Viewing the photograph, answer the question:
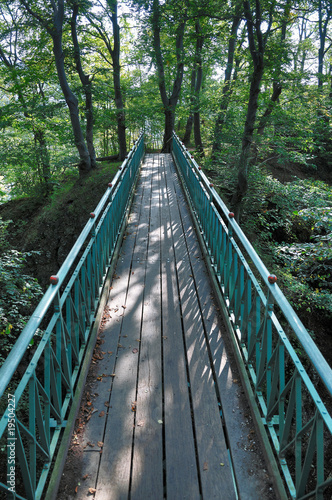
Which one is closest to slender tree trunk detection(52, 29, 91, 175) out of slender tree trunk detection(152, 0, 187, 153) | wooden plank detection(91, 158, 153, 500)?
slender tree trunk detection(152, 0, 187, 153)

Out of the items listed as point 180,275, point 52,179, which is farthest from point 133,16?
point 180,275

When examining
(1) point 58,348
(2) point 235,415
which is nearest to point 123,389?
(1) point 58,348

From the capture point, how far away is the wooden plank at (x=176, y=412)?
6.79 feet

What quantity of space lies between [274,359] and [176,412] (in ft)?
2.95

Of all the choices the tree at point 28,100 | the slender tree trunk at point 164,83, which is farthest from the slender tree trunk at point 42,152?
the slender tree trunk at point 164,83

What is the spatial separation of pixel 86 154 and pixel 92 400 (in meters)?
11.0

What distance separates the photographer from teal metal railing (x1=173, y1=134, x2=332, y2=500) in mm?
1595

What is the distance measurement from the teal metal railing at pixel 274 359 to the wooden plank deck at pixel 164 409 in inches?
8.6

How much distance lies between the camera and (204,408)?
2.59 meters

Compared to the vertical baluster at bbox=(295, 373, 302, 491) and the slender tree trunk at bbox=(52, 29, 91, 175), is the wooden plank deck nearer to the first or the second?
the vertical baluster at bbox=(295, 373, 302, 491)

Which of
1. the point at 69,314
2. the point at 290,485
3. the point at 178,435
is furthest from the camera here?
the point at 69,314

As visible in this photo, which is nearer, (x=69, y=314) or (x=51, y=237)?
(x=69, y=314)

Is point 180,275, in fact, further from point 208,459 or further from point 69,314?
point 208,459

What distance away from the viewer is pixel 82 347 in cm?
297
